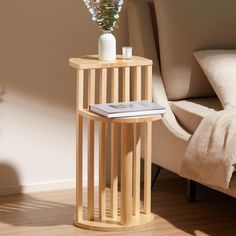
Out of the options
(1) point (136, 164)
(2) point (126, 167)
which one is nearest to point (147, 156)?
(1) point (136, 164)

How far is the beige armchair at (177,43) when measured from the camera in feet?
11.3

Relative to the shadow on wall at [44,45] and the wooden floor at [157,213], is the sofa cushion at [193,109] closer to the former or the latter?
the wooden floor at [157,213]

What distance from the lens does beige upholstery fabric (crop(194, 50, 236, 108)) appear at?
3.24 m

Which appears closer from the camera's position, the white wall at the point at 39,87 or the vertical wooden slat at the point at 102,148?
the vertical wooden slat at the point at 102,148

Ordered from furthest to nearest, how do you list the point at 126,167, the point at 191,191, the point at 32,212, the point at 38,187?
the point at 38,187 < the point at 191,191 < the point at 32,212 < the point at 126,167

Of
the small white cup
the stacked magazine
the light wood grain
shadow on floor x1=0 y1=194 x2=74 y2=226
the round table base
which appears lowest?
shadow on floor x1=0 y1=194 x2=74 y2=226

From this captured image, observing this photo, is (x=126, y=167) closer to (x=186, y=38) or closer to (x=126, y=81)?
(x=126, y=81)

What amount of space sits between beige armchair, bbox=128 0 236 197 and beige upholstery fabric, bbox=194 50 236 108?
0.29ft

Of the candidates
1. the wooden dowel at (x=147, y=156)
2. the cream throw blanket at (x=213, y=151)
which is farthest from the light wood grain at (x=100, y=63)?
the cream throw blanket at (x=213, y=151)

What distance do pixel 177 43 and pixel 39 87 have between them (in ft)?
2.29

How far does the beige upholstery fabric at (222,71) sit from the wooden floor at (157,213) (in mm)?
509

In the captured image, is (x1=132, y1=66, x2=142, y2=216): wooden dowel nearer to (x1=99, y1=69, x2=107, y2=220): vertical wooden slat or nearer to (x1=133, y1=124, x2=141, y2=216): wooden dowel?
(x1=133, y1=124, x2=141, y2=216): wooden dowel

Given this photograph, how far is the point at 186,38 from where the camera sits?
137 inches

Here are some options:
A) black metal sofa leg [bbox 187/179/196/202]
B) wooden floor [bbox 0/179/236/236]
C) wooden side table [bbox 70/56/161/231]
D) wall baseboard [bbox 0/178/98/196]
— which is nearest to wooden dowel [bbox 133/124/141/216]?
wooden side table [bbox 70/56/161/231]
